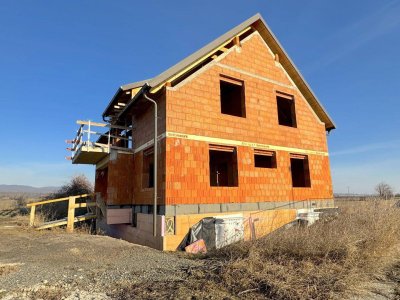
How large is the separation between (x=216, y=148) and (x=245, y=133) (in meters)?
1.78

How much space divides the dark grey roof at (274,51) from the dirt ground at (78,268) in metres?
6.00

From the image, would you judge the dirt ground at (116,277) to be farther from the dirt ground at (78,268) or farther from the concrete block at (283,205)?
the concrete block at (283,205)

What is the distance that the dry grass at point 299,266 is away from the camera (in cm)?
486

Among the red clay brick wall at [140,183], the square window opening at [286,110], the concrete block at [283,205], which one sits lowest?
the concrete block at [283,205]

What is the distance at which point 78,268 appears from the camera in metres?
6.56

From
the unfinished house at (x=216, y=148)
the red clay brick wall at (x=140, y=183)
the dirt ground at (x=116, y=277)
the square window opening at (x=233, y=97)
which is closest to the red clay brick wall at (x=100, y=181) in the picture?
the unfinished house at (x=216, y=148)

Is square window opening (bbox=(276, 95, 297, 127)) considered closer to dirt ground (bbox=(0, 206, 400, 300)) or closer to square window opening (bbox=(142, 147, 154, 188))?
square window opening (bbox=(142, 147, 154, 188))

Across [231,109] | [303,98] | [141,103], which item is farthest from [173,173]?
[303,98]

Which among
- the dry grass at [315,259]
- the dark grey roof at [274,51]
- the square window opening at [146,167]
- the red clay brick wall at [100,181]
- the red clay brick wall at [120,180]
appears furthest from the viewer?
the red clay brick wall at [100,181]

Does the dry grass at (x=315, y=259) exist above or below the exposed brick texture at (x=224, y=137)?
below

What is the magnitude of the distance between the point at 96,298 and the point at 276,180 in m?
10.2

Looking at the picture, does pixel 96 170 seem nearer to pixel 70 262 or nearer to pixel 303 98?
pixel 70 262

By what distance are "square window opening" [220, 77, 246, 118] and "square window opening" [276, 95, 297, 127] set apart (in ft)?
7.91

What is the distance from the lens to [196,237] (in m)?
10.1
